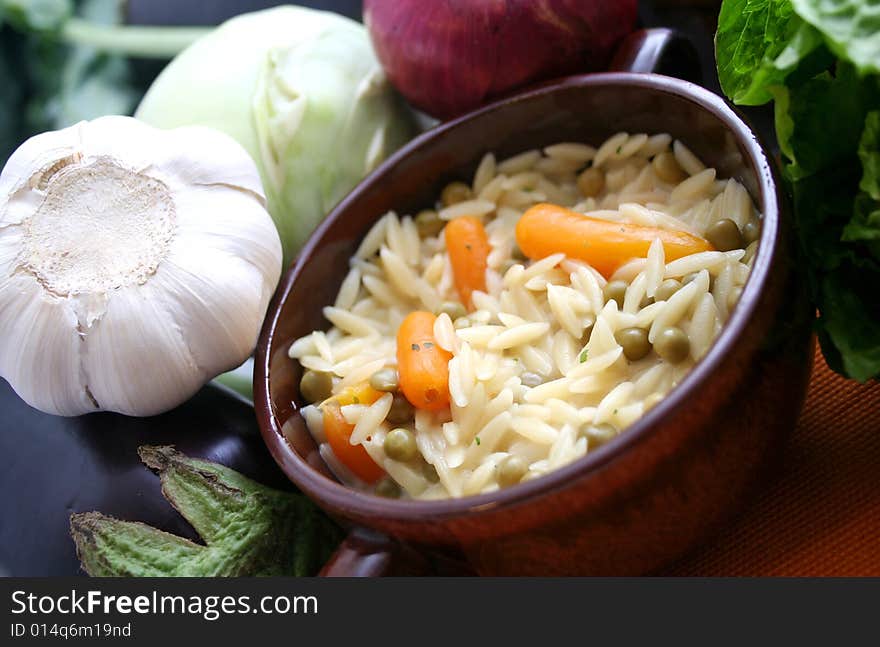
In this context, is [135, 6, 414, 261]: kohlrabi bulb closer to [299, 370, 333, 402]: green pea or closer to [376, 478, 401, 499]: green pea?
[299, 370, 333, 402]: green pea

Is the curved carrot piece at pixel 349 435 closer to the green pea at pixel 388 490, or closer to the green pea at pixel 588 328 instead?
the green pea at pixel 388 490

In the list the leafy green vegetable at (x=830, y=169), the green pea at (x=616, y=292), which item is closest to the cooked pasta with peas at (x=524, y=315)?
the green pea at (x=616, y=292)

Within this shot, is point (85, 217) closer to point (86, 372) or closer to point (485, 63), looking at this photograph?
A: point (86, 372)

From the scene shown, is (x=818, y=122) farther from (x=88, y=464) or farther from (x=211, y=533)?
(x=88, y=464)

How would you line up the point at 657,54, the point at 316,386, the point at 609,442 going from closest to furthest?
the point at 609,442, the point at 316,386, the point at 657,54

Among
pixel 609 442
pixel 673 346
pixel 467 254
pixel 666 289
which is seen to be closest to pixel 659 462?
pixel 609 442

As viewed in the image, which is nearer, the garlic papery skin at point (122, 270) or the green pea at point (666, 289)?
the green pea at point (666, 289)
